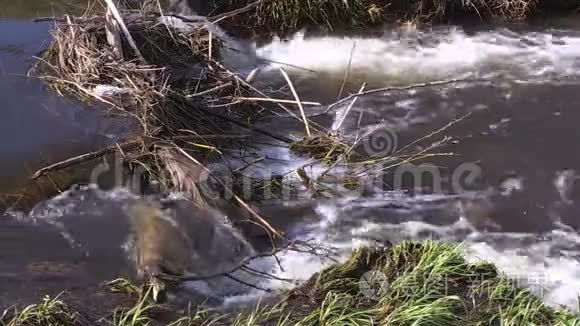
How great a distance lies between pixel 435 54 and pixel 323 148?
2676 millimetres

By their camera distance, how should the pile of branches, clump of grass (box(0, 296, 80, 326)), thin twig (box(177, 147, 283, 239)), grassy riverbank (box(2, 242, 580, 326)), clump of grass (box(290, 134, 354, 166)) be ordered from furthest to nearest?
clump of grass (box(290, 134, 354, 166)) < the pile of branches < thin twig (box(177, 147, 283, 239)) < grassy riverbank (box(2, 242, 580, 326)) < clump of grass (box(0, 296, 80, 326))

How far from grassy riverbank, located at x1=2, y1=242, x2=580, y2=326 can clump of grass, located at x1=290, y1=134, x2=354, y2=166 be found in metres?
1.29

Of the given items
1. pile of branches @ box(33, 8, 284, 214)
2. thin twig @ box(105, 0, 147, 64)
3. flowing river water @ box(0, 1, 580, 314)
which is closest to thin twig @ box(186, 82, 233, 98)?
pile of branches @ box(33, 8, 284, 214)

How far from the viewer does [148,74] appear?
22.4ft

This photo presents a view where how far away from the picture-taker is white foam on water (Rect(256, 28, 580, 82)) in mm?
8023

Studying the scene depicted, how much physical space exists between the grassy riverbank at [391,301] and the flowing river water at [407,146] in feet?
1.04

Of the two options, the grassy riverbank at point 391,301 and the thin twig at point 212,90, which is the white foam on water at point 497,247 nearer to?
the grassy riverbank at point 391,301

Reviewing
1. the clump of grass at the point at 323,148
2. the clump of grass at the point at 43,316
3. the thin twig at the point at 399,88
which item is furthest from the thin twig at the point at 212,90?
the clump of grass at the point at 43,316

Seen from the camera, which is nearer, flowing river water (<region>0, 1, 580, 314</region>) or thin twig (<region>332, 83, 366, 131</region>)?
→ flowing river water (<region>0, 1, 580, 314</region>)

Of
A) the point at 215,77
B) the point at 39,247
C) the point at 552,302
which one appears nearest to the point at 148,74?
the point at 215,77

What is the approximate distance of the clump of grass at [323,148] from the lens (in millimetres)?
6477

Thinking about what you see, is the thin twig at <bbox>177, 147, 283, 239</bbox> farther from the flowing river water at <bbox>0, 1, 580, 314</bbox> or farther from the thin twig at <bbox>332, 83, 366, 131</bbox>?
the thin twig at <bbox>332, 83, 366, 131</bbox>

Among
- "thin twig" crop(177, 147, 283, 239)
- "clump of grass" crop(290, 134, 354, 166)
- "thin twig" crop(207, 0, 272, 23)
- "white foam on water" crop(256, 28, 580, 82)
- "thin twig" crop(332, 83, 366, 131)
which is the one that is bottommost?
"thin twig" crop(177, 147, 283, 239)

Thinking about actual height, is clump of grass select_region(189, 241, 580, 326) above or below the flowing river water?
below
